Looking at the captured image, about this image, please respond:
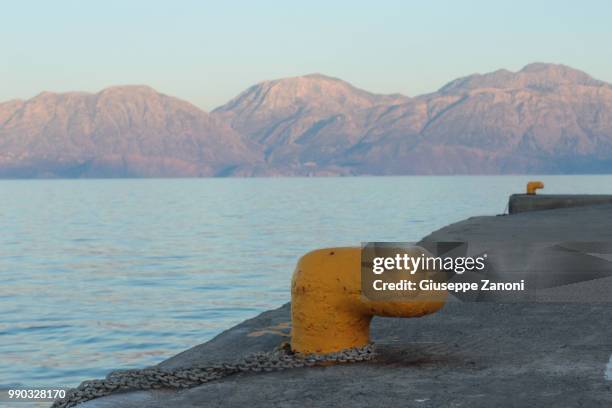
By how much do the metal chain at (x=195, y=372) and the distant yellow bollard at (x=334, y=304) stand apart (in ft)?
0.33

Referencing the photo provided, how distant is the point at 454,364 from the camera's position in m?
5.88

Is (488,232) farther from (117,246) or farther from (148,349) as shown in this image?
(117,246)

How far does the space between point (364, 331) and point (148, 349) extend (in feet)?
40.3

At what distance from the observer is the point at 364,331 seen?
240 inches

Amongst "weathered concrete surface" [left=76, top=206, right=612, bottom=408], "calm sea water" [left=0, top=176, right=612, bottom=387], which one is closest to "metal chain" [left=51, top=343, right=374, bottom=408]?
"weathered concrete surface" [left=76, top=206, right=612, bottom=408]

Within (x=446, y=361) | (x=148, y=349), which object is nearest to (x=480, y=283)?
(x=446, y=361)

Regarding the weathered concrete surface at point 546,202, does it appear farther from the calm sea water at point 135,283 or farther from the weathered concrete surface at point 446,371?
the weathered concrete surface at point 446,371

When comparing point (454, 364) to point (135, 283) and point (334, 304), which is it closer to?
point (334, 304)

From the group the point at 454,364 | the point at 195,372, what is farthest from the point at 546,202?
the point at 195,372

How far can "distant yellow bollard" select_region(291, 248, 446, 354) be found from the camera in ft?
18.9

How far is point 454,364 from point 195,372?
1.57 metres

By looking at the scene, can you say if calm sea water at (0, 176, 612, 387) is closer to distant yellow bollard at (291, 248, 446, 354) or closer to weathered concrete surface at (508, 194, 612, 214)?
weathered concrete surface at (508, 194, 612, 214)

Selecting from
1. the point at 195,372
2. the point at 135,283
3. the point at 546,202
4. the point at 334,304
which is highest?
the point at 334,304

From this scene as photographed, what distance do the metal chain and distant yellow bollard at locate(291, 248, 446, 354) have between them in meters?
0.10
